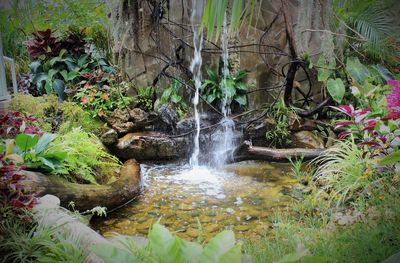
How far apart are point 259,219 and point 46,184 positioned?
1.68 meters

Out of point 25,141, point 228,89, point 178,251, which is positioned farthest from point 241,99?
point 178,251

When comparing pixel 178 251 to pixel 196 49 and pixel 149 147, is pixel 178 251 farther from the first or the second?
pixel 196 49

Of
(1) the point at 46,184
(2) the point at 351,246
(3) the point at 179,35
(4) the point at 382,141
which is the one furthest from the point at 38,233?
(3) the point at 179,35

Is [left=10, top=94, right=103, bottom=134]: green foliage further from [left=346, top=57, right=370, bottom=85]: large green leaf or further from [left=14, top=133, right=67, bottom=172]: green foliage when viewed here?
[left=346, top=57, right=370, bottom=85]: large green leaf

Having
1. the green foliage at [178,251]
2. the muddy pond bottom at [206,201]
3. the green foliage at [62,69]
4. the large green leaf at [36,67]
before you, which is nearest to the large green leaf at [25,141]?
the muddy pond bottom at [206,201]

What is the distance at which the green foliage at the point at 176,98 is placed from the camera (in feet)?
16.6

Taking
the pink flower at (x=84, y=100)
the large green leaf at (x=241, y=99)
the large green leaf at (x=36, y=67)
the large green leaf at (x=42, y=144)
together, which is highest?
the large green leaf at (x=36, y=67)

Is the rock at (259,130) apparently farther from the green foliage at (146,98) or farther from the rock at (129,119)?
the green foliage at (146,98)

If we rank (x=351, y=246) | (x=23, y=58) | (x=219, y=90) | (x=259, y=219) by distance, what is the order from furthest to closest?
1. (x=23, y=58)
2. (x=219, y=90)
3. (x=259, y=219)
4. (x=351, y=246)

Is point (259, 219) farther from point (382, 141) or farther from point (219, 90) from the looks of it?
point (219, 90)

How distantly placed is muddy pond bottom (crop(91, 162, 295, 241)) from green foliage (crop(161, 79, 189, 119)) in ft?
3.78

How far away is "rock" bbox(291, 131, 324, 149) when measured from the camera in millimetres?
4531

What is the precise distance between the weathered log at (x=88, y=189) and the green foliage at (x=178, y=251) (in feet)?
3.90

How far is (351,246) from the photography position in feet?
4.95
